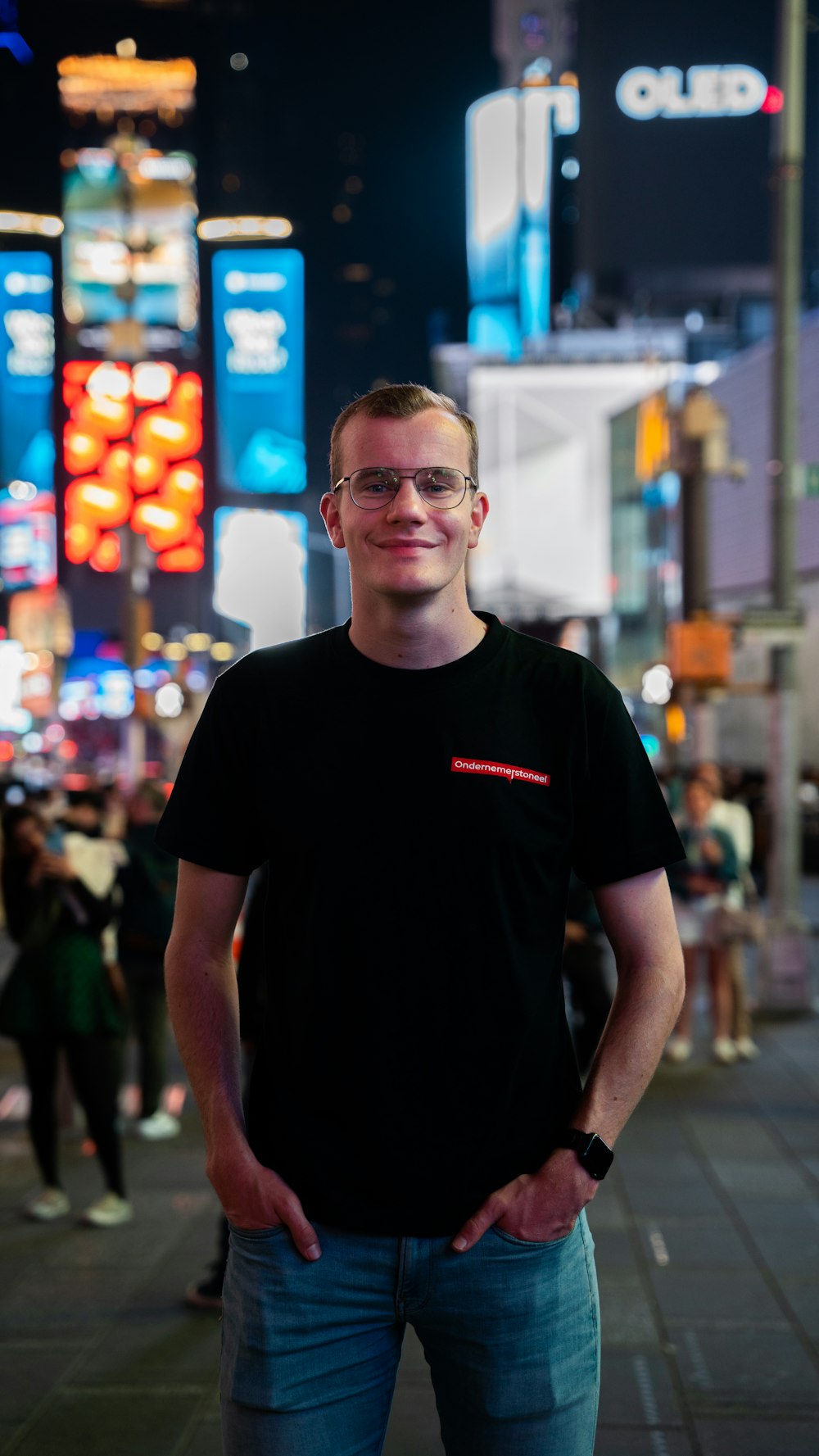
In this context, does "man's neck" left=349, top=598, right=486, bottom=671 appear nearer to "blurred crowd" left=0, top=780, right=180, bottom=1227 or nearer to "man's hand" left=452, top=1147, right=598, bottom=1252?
"man's hand" left=452, top=1147, right=598, bottom=1252

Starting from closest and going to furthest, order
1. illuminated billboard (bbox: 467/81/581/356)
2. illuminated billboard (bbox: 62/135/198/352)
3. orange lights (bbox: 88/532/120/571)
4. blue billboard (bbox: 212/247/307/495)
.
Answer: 1. orange lights (bbox: 88/532/120/571)
2. blue billboard (bbox: 212/247/307/495)
3. illuminated billboard (bbox: 62/135/198/352)
4. illuminated billboard (bbox: 467/81/581/356)

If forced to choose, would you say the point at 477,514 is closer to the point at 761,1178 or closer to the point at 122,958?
the point at 761,1178

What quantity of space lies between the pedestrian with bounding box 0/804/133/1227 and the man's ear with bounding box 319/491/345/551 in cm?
446

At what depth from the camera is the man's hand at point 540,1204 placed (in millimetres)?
2184

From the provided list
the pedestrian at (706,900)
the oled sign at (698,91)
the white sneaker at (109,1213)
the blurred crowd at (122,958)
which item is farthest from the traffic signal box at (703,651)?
the oled sign at (698,91)

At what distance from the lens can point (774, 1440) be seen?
4.25 m

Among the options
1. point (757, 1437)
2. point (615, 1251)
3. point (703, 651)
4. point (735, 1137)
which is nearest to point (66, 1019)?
point (615, 1251)

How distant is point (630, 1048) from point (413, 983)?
0.40 meters

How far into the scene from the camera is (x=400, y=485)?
2.29 m

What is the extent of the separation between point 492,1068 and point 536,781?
469 millimetres

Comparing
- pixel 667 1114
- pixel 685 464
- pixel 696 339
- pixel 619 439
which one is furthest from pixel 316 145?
pixel 667 1114

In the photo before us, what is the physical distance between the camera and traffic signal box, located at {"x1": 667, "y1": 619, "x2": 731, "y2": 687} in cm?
1187

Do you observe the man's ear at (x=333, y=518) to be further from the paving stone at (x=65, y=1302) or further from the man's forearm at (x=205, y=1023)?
the paving stone at (x=65, y=1302)

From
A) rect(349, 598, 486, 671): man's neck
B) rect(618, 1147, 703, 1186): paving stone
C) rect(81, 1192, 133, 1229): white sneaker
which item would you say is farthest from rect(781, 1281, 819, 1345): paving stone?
rect(349, 598, 486, 671): man's neck
